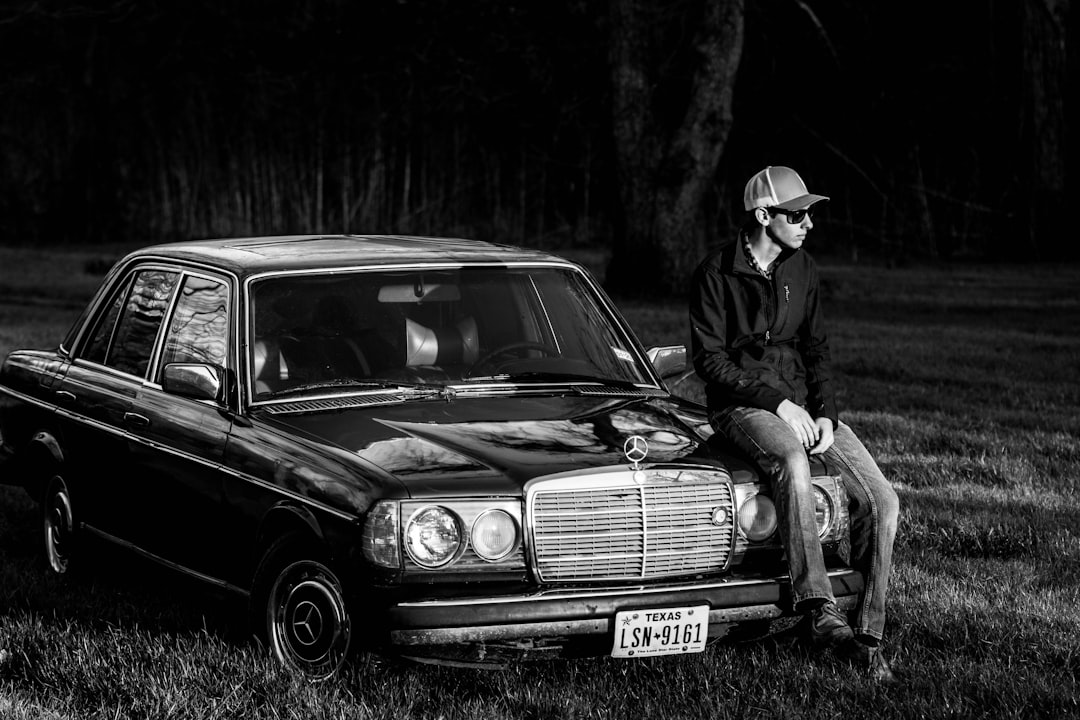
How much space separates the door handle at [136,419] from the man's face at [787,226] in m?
2.45

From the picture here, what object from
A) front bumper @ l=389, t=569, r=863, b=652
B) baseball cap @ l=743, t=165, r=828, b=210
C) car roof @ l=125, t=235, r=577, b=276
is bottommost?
front bumper @ l=389, t=569, r=863, b=652

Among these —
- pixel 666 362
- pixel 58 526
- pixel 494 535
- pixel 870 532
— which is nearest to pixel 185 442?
pixel 58 526

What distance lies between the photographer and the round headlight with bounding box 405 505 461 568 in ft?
15.9

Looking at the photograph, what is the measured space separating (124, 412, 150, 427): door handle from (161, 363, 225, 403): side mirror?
35cm

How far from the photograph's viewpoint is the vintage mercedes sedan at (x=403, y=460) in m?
4.87

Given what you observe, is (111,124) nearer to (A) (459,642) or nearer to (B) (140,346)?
(B) (140,346)

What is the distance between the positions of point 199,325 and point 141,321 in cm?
58

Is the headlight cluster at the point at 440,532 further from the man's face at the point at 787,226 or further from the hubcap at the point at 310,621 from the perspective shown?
the man's face at the point at 787,226

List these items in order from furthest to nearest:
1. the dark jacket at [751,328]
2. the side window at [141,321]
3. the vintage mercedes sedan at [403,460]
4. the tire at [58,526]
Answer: the tire at [58,526], the side window at [141,321], the dark jacket at [751,328], the vintage mercedes sedan at [403,460]

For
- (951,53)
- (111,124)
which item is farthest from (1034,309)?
(111,124)

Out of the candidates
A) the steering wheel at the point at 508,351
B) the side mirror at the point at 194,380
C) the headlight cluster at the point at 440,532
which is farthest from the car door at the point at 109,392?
the headlight cluster at the point at 440,532

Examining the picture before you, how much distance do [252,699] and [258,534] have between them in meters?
0.66

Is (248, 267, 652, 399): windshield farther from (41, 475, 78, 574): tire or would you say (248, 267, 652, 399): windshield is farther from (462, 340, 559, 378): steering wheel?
(41, 475, 78, 574): tire

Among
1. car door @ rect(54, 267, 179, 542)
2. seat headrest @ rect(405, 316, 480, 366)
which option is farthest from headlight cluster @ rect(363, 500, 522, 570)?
car door @ rect(54, 267, 179, 542)
